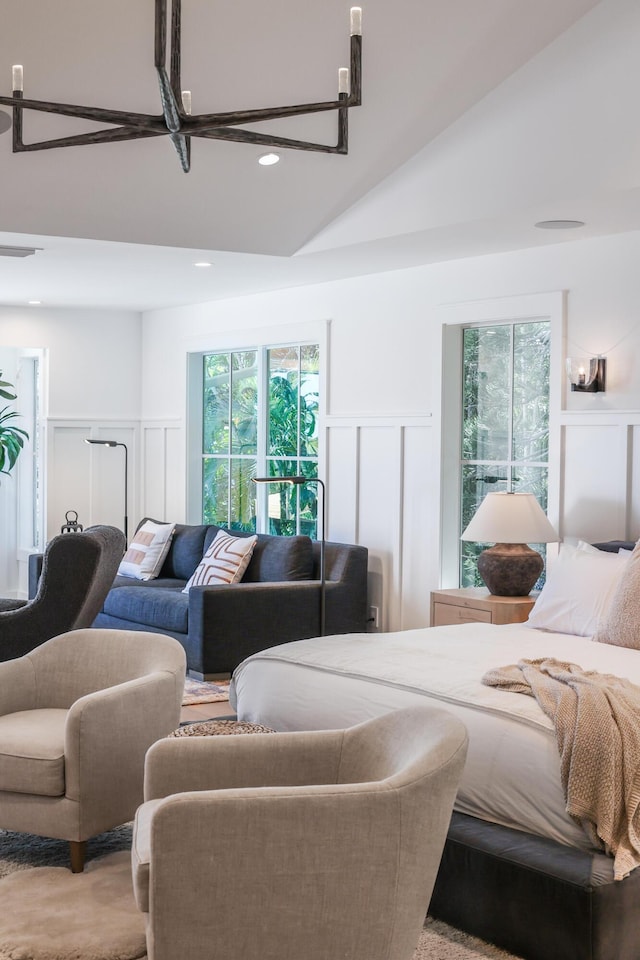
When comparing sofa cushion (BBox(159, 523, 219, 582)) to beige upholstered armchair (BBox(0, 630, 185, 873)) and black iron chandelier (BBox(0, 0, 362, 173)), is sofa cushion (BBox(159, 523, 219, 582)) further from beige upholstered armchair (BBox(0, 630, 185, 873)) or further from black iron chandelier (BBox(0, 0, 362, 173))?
black iron chandelier (BBox(0, 0, 362, 173))

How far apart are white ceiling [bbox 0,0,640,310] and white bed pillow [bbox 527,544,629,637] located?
1.52m

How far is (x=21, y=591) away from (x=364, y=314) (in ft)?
14.5

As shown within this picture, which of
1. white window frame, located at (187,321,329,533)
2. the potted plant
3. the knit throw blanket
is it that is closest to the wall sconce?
white window frame, located at (187,321,329,533)

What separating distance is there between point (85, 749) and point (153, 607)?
3.43 meters

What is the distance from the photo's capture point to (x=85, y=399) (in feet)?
29.7

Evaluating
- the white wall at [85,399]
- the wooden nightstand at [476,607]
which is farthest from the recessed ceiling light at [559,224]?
the white wall at [85,399]

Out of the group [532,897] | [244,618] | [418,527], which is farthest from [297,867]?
[418,527]

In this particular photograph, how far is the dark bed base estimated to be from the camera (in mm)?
2672

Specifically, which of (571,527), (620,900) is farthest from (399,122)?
(620,900)

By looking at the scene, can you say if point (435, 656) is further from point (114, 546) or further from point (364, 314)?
point (364, 314)

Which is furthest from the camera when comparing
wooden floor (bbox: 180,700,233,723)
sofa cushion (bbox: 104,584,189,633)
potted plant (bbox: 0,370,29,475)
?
potted plant (bbox: 0,370,29,475)

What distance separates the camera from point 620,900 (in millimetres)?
2693

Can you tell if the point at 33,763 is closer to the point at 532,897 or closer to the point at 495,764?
the point at 495,764

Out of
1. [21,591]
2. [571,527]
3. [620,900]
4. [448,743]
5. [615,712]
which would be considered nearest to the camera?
[448,743]
